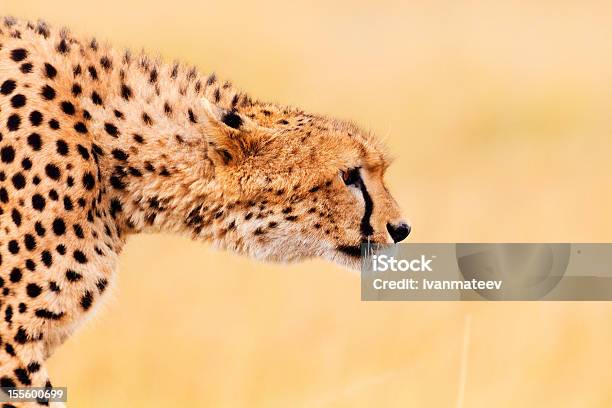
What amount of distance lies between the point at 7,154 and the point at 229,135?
649 mm

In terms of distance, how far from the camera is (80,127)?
13.0 ft

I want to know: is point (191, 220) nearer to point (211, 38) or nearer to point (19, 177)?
point (19, 177)

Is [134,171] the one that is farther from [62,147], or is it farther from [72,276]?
[72,276]

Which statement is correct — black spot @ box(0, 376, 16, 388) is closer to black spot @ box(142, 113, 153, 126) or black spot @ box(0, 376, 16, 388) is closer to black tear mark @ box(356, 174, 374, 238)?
black spot @ box(142, 113, 153, 126)

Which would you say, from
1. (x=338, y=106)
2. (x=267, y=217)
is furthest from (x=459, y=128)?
(x=267, y=217)

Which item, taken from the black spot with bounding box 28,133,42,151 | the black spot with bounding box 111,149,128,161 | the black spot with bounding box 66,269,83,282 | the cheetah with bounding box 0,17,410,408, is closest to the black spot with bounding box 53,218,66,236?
the cheetah with bounding box 0,17,410,408

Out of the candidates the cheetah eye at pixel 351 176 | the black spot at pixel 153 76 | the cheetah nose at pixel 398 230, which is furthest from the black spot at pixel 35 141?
the cheetah nose at pixel 398 230

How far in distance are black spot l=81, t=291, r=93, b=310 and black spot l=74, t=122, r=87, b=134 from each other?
1.52ft

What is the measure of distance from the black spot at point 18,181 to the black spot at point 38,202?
0.16 feet

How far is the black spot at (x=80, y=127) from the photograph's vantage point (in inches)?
155

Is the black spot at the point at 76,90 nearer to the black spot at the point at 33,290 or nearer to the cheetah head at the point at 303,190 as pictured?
the cheetah head at the point at 303,190

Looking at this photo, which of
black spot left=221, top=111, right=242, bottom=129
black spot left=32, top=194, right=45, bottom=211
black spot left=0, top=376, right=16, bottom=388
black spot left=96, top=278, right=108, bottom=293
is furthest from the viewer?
black spot left=221, top=111, right=242, bottom=129

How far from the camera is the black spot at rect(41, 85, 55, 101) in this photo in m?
3.93

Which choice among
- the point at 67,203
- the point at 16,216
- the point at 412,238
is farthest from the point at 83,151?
the point at 412,238
